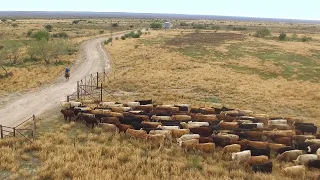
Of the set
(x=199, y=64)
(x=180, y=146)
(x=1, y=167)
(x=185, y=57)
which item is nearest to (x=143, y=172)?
(x=180, y=146)

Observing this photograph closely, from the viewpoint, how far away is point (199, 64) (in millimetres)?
38250

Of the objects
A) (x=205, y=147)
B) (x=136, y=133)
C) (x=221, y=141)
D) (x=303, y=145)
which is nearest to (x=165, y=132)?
(x=136, y=133)

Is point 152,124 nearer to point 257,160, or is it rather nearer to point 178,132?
point 178,132

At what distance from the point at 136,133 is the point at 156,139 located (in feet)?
4.10

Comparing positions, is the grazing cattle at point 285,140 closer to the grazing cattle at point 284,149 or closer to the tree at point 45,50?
the grazing cattle at point 284,149

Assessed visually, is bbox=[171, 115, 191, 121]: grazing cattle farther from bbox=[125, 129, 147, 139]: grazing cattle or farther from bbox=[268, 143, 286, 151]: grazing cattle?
bbox=[268, 143, 286, 151]: grazing cattle

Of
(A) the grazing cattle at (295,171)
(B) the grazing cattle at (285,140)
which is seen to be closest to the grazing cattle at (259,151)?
(A) the grazing cattle at (295,171)

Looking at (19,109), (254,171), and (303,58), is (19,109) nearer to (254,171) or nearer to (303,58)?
(254,171)

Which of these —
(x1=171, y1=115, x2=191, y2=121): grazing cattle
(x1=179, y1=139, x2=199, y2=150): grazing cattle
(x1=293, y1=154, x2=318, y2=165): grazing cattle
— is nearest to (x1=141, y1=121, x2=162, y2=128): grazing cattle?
(x1=171, y1=115, x2=191, y2=121): grazing cattle

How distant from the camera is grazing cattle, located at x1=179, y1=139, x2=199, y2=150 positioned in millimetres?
14669

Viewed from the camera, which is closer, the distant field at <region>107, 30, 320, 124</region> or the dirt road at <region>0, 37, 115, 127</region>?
the dirt road at <region>0, 37, 115, 127</region>

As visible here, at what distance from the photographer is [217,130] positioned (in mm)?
16672

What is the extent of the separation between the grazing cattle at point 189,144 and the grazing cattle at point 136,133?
1.94 meters

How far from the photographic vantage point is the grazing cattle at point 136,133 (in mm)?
15706
